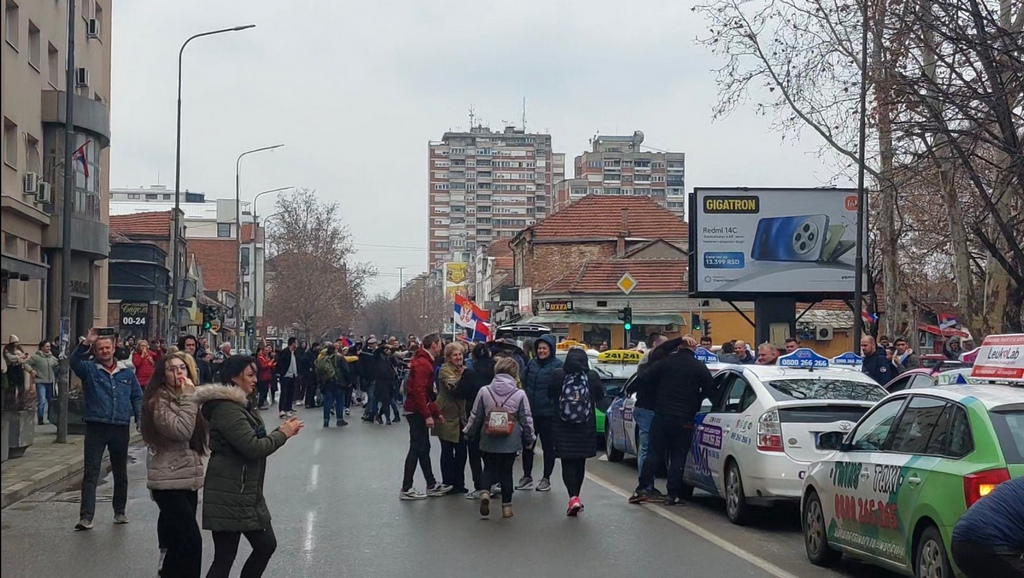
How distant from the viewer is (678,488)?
42.5 feet

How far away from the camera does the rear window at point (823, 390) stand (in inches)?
456

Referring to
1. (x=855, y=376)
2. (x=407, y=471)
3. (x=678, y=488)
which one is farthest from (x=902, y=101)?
(x=407, y=471)

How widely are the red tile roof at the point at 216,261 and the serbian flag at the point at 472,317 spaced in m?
70.0

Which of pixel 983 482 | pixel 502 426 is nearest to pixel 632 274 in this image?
pixel 502 426

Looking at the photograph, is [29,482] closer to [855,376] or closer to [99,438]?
[99,438]

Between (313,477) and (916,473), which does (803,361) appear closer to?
(313,477)

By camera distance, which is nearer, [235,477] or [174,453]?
[235,477]

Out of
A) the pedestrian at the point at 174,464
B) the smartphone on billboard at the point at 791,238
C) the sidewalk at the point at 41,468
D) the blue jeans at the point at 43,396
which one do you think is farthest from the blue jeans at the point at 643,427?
the smartphone on billboard at the point at 791,238

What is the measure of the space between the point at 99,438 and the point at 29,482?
4270 mm

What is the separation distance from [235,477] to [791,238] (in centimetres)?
2769

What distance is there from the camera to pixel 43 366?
80.6ft

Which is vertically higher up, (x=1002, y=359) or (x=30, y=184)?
(x=30, y=184)

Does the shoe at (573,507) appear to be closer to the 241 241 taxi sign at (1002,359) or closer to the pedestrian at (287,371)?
the 241 241 taxi sign at (1002,359)

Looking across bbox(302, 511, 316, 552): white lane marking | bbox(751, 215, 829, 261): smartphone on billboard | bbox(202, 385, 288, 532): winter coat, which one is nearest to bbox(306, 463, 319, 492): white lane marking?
bbox(302, 511, 316, 552): white lane marking
